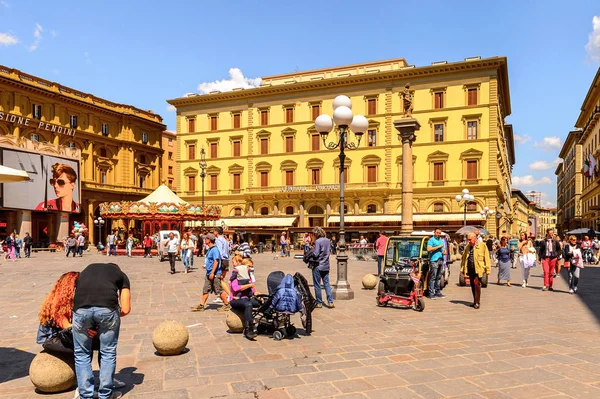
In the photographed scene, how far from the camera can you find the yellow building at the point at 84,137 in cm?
3753

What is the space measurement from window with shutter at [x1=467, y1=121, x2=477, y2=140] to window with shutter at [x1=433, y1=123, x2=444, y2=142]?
6.82 feet

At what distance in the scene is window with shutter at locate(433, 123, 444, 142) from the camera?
3900cm

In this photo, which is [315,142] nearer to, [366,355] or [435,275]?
[435,275]

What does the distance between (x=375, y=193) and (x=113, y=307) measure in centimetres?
3702

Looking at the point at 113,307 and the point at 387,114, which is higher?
the point at 387,114

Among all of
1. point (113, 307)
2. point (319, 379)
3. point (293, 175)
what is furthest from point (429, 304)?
point (293, 175)

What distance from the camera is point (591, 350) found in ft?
20.1

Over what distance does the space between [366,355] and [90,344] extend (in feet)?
10.7

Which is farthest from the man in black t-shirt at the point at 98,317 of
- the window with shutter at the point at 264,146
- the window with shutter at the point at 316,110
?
the window with shutter at the point at 264,146

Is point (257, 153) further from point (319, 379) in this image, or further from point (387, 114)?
point (319, 379)

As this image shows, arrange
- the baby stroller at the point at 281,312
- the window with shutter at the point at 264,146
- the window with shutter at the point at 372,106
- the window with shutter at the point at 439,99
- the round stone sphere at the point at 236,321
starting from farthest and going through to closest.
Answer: the window with shutter at the point at 264,146
the window with shutter at the point at 372,106
the window with shutter at the point at 439,99
the round stone sphere at the point at 236,321
the baby stroller at the point at 281,312

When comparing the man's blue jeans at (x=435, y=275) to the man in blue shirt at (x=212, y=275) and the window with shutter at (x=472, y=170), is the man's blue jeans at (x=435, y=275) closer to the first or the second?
the man in blue shirt at (x=212, y=275)

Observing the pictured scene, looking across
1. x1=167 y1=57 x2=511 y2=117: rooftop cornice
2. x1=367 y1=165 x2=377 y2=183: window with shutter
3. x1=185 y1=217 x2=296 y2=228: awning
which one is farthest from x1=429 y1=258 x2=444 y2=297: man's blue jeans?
x1=185 y1=217 x2=296 y2=228: awning

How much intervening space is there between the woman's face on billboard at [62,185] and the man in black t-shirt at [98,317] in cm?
3718
